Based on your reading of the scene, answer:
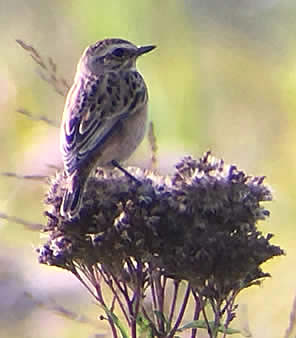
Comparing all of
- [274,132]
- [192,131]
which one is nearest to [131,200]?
[192,131]

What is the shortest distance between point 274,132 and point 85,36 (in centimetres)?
169

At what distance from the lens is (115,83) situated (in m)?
7.27

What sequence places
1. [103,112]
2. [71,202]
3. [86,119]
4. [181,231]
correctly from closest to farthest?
[181,231] → [71,202] → [86,119] → [103,112]

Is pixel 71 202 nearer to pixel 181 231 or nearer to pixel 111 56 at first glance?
pixel 181 231

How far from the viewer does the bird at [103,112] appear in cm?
643

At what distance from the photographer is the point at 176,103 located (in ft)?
30.7

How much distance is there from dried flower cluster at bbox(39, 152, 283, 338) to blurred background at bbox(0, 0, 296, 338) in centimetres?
262

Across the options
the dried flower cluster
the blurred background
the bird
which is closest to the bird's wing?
the bird

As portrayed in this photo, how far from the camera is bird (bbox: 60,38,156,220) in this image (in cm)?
643

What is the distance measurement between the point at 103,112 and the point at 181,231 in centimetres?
170

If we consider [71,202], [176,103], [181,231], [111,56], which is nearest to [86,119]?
[111,56]

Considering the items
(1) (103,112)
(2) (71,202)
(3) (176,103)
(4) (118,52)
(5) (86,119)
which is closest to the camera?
(2) (71,202)

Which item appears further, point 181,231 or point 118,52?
point 118,52

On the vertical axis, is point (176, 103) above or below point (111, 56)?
above
